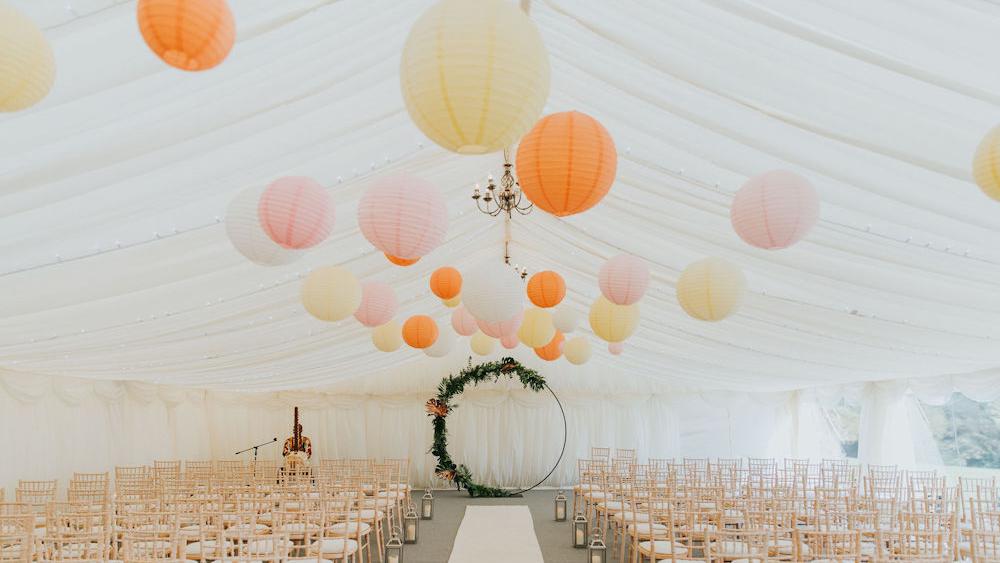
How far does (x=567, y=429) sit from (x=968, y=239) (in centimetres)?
1258

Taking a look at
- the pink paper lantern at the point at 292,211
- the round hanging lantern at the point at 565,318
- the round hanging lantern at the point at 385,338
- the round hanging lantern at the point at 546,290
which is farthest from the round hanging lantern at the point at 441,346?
the pink paper lantern at the point at 292,211

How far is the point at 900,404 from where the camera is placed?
43.0 ft

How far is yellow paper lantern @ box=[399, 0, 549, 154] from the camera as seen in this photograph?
228 centimetres

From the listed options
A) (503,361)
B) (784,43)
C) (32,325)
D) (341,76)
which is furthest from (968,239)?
(503,361)

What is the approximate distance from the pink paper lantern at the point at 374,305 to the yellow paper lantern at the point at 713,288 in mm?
2617

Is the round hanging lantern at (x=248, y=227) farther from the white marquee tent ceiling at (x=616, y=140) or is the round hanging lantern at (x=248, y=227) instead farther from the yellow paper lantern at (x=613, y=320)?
the yellow paper lantern at (x=613, y=320)

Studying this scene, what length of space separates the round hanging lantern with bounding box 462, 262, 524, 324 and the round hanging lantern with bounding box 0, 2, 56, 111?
3350mm

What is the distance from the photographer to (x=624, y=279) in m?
5.44

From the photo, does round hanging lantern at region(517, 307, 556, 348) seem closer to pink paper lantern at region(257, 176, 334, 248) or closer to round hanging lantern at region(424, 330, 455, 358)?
round hanging lantern at region(424, 330, 455, 358)

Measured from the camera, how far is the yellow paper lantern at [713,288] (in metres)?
5.02

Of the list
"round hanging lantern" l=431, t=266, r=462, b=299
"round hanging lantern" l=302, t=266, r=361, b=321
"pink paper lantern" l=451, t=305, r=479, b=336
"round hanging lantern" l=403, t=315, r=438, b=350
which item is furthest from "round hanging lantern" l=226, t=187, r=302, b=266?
"pink paper lantern" l=451, t=305, r=479, b=336

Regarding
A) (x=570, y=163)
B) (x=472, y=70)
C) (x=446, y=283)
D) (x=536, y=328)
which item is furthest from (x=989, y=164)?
(x=536, y=328)

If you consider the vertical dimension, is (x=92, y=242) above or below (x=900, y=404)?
above

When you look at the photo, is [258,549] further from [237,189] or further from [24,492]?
[24,492]
